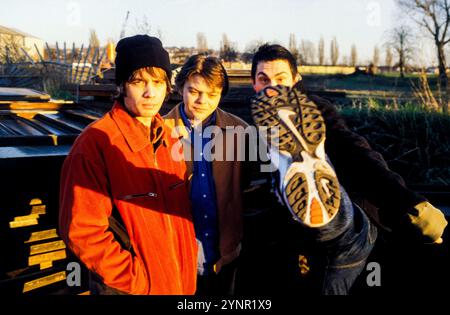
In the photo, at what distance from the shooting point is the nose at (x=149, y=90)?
181cm

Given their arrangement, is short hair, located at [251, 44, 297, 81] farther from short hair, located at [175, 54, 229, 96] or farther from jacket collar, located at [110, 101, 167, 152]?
jacket collar, located at [110, 101, 167, 152]

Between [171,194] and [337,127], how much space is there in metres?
0.91

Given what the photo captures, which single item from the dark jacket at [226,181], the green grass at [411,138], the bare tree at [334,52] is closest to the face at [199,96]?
the dark jacket at [226,181]

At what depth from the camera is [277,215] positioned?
2314 millimetres

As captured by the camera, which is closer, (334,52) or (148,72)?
(148,72)

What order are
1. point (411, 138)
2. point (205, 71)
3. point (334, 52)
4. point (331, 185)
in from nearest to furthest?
point (331, 185) < point (205, 71) < point (411, 138) < point (334, 52)

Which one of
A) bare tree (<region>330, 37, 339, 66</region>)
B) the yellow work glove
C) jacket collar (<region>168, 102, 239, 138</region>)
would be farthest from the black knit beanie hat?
bare tree (<region>330, 37, 339, 66</region>)

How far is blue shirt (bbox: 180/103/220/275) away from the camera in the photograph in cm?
209

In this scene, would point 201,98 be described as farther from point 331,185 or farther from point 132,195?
point 331,185

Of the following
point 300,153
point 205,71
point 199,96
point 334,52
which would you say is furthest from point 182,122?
point 334,52

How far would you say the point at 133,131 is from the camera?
69.9 inches

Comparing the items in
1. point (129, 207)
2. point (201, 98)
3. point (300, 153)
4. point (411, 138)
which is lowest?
point (411, 138)

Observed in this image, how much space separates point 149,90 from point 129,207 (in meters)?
0.57
